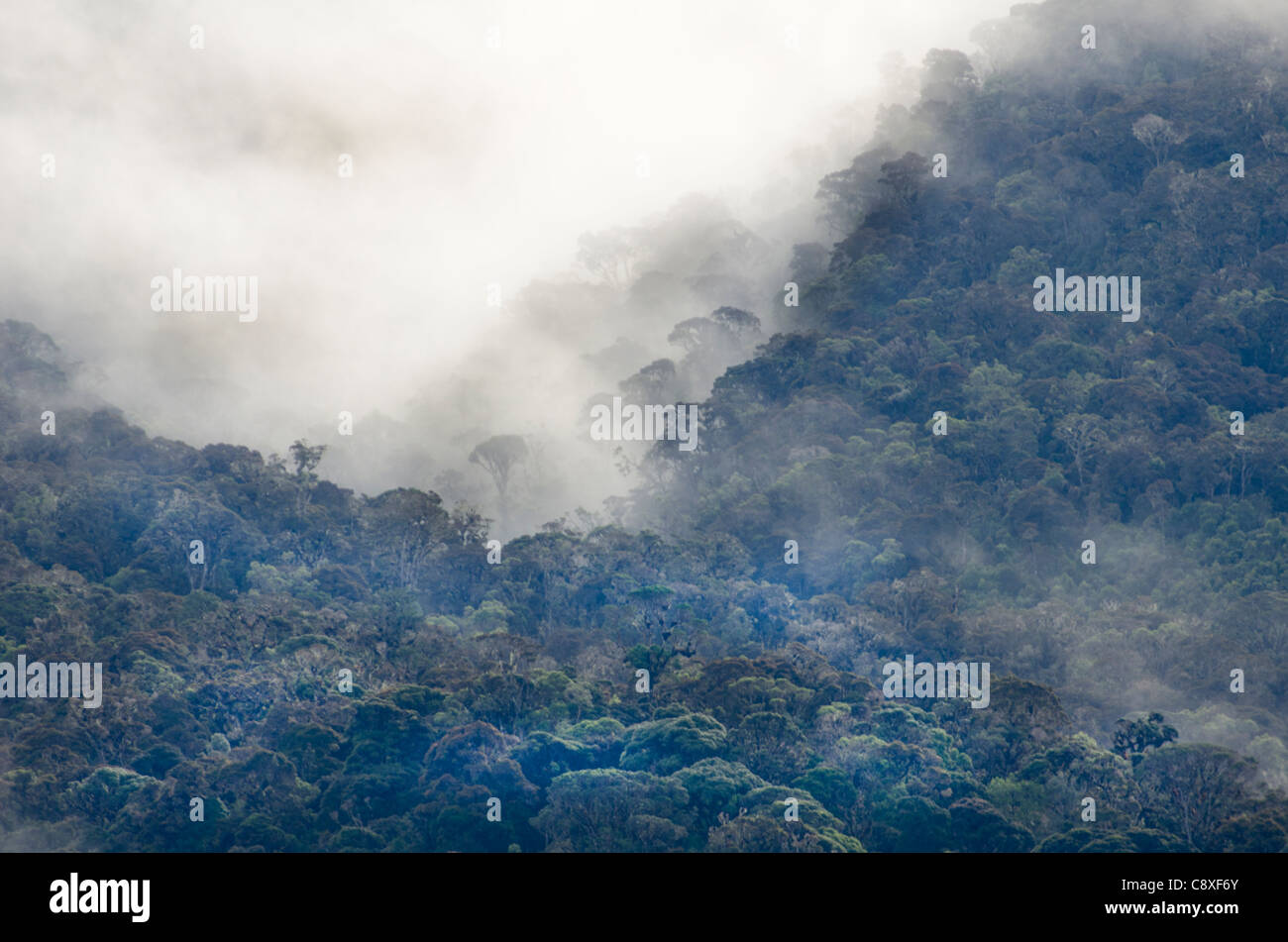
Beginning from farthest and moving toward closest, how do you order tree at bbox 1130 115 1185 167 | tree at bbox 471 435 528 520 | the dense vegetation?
1. tree at bbox 1130 115 1185 167
2. tree at bbox 471 435 528 520
3. the dense vegetation

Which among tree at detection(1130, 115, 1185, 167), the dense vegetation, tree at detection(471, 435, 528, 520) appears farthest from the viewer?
tree at detection(1130, 115, 1185, 167)

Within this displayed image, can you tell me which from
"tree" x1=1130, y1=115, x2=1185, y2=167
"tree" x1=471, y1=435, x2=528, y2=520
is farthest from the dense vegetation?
"tree" x1=471, y1=435, x2=528, y2=520

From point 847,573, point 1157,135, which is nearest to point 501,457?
point 847,573

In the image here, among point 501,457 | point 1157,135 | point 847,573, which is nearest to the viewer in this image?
point 847,573

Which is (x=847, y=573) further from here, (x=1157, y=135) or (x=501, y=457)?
(x=1157, y=135)

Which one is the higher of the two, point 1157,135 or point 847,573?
point 1157,135

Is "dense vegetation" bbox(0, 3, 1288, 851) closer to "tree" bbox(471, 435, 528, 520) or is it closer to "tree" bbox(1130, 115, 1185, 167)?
"tree" bbox(1130, 115, 1185, 167)

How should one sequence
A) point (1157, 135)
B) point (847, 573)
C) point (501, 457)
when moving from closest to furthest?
1. point (847, 573)
2. point (501, 457)
3. point (1157, 135)
